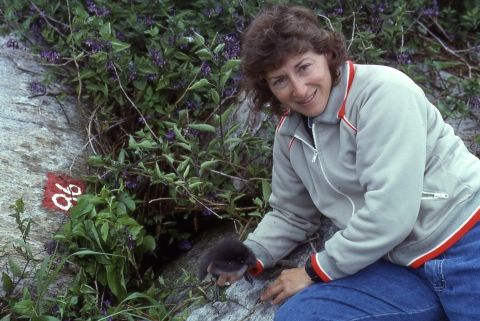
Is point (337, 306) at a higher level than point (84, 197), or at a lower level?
higher

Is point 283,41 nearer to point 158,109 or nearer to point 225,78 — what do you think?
point 225,78

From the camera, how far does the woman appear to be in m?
2.11

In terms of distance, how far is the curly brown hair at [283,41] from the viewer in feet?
7.32

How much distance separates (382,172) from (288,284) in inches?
26.8

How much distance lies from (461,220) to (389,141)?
44 cm

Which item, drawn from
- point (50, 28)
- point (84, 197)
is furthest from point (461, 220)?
point (50, 28)

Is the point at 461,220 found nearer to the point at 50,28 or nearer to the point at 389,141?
the point at 389,141

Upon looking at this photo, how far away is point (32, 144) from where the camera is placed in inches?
134

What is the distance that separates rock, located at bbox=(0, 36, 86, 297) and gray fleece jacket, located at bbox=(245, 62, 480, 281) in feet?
4.62

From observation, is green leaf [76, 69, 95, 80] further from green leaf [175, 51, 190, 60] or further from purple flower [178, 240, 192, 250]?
purple flower [178, 240, 192, 250]

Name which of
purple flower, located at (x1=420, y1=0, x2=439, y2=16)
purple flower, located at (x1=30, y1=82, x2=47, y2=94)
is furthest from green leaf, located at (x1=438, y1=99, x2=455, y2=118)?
purple flower, located at (x1=30, y1=82, x2=47, y2=94)

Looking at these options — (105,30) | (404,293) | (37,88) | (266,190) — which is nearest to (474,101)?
(266,190)

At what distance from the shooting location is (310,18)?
2.36 m

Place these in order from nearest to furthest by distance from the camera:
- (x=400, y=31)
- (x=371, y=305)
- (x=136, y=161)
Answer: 1. (x=371, y=305)
2. (x=136, y=161)
3. (x=400, y=31)
